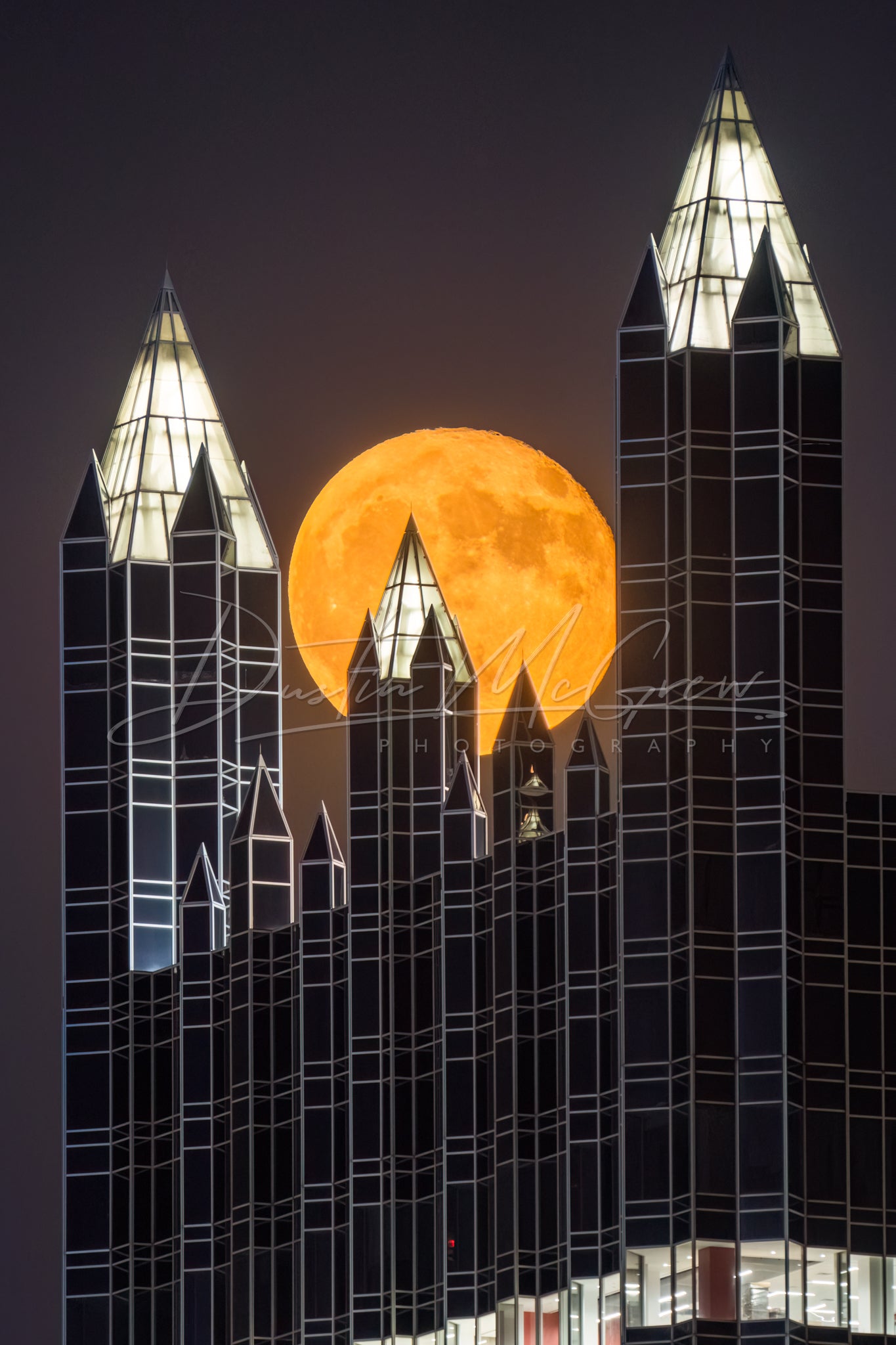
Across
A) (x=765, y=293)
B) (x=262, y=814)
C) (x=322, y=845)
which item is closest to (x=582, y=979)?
(x=322, y=845)

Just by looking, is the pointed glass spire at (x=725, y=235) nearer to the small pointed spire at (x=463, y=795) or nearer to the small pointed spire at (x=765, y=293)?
the small pointed spire at (x=765, y=293)

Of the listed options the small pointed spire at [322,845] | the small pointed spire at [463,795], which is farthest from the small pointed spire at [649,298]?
the small pointed spire at [322,845]

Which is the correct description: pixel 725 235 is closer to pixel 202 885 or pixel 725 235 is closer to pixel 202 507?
pixel 202 507

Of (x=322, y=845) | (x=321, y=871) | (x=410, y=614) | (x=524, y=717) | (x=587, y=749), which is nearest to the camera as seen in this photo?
(x=587, y=749)

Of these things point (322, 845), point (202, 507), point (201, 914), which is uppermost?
point (202, 507)

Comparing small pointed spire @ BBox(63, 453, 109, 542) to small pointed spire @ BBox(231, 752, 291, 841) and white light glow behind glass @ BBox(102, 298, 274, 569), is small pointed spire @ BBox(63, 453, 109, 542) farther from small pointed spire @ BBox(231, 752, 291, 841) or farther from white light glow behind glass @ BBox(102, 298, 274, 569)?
small pointed spire @ BBox(231, 752, 291, 841)

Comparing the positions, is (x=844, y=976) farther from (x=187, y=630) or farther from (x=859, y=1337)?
(x=187, y=630)

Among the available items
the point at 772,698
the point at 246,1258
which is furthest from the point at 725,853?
the point at 246,1258
